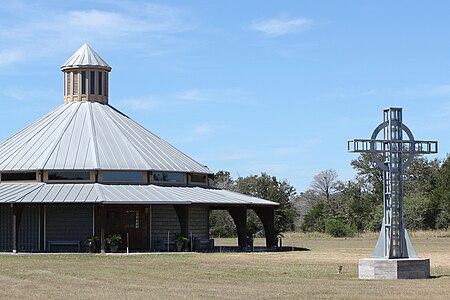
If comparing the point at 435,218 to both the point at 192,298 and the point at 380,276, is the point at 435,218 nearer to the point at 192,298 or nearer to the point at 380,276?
the point at 380,276

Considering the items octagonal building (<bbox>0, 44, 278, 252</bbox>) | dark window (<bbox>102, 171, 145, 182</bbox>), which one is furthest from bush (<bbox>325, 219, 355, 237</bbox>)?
dark window (<bbox>102, 171, 145, 182</bbox>)

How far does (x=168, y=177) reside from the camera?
43781 mm

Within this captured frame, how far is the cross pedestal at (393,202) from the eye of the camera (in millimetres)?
25062

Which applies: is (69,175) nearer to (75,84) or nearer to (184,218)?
(184,218)

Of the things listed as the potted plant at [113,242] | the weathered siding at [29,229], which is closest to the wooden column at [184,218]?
the potted plant at [113,242]

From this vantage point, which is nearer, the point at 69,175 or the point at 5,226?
the point at 5,226

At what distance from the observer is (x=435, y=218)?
229 ft

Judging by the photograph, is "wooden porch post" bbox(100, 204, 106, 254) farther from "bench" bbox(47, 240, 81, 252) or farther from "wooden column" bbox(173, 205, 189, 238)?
"wooden column" bbox(173, 205, 189, 238)

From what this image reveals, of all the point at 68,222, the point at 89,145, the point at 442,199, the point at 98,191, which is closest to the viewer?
the point at 98,191

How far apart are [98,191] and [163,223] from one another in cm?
381

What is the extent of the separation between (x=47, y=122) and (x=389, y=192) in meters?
24.3

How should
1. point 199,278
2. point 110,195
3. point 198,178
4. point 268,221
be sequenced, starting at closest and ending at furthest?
point 199,278 → point 110,195 → point 268,221 → point 198,178

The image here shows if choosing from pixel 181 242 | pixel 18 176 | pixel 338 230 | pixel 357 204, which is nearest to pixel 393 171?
pixel 181 242

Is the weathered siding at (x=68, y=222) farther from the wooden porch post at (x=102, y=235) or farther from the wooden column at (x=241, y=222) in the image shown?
the wooden column at (x=241, y=222)
